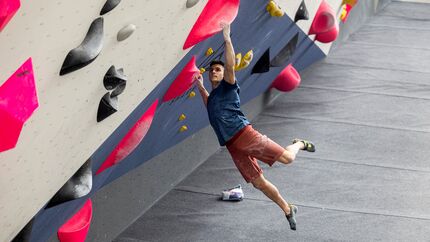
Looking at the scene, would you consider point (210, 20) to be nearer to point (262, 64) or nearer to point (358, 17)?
point (262, 64)

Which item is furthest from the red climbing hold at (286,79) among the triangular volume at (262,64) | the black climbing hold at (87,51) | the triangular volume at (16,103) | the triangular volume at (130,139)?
the triangular volume at (16,103)

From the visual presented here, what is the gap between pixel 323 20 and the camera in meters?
5.35

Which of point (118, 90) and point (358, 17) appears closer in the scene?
point (118, 90)

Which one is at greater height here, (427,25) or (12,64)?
(12,64)

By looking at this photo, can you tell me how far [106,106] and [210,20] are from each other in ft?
2.36

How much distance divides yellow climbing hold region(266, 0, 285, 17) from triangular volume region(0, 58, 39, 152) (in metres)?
2.05

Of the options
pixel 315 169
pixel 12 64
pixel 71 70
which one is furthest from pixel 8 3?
pixel 315 169

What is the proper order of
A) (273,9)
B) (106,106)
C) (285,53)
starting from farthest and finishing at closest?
(285,53), (273,9), (106,106)

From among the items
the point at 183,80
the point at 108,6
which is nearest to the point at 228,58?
the point at 183,80

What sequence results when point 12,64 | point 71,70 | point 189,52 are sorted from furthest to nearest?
point 189,52 → point 71,70 → point 12,64

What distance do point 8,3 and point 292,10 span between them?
293 cm

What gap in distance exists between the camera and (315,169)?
5152 mm

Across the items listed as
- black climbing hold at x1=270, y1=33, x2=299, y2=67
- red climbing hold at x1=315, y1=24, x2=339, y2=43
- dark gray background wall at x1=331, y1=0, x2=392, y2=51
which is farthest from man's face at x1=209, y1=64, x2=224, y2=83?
dark gray background wall at x1=331, y1=0, x2=392, y2=51

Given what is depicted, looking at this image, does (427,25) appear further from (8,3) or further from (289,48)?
(8,3)
